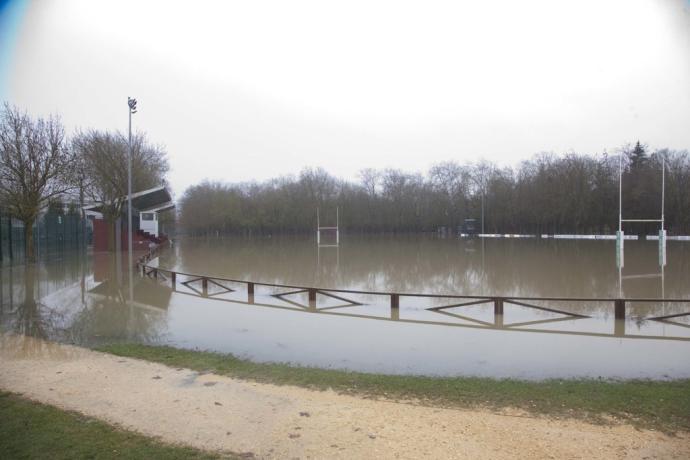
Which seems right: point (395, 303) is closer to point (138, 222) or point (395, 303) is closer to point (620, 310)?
point (620, 310)

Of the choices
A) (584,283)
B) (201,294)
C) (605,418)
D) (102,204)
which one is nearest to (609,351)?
(605,418)

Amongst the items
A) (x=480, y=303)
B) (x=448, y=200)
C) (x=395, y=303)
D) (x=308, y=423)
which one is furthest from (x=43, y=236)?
(x=448, y=200)

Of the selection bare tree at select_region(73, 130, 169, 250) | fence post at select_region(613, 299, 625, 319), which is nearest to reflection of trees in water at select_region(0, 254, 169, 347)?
fence post at select_region(613, 299, 625, 319)

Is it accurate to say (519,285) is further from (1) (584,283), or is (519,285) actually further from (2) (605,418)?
(2) (605,418)

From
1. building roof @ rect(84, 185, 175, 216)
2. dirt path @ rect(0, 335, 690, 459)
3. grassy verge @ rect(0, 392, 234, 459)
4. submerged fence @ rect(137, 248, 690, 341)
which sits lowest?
submerged fence @ rect(137, 248, 690, 341)

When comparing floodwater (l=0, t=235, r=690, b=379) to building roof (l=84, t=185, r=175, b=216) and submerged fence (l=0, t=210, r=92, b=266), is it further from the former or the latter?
building roof (l=84, t=185, r=175, b=216)

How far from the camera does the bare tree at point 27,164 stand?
24.1 meters

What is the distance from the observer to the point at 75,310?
12.3 metres

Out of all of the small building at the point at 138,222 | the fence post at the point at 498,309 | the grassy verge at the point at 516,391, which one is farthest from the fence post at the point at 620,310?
the small building at the point at 138,222

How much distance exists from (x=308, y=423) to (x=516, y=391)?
2.74 meters

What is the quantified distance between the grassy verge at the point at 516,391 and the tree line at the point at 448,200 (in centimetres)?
6403

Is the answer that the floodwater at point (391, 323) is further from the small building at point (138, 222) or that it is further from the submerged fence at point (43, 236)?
the small building at point (138, 222)

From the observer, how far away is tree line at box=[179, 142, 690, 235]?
65.8 metres

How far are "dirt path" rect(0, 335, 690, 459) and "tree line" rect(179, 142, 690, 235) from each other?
65.9m
